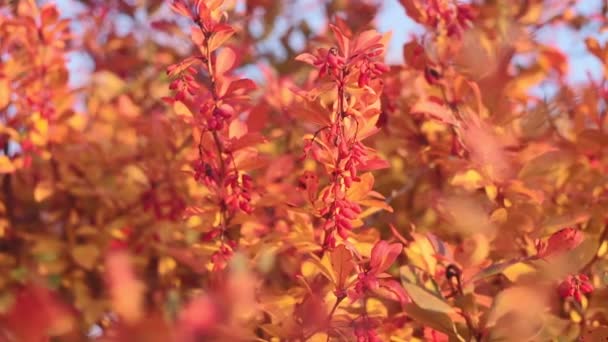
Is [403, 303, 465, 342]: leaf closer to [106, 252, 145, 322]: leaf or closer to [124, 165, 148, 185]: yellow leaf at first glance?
[106, 252, 145, 322]: leaf

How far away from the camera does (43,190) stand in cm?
187

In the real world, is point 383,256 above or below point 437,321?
above

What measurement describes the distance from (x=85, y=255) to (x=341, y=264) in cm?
90

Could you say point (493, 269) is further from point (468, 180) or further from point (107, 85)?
point (107, 85)

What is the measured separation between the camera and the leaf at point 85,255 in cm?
185

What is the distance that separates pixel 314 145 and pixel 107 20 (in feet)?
5.84

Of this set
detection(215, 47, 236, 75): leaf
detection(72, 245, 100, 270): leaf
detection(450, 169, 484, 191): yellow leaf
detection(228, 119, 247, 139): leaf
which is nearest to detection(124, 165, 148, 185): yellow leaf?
detection(72, 245, 100, 270): leaf

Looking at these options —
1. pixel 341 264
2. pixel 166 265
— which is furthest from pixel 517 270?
pixel 166 265

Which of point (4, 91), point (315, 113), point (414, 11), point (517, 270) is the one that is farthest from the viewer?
point (4, 91)

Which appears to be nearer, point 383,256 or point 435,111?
point 383,256

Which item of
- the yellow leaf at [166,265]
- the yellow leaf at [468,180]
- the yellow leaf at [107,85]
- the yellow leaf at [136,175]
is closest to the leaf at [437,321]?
the yellow leaf at [468,180]

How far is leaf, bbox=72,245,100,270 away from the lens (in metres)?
1.85

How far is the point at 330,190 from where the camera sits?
4.00 feet

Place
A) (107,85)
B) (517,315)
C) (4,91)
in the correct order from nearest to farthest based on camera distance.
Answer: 1. (517,315)
2. (4,91)
3. (107,85)
